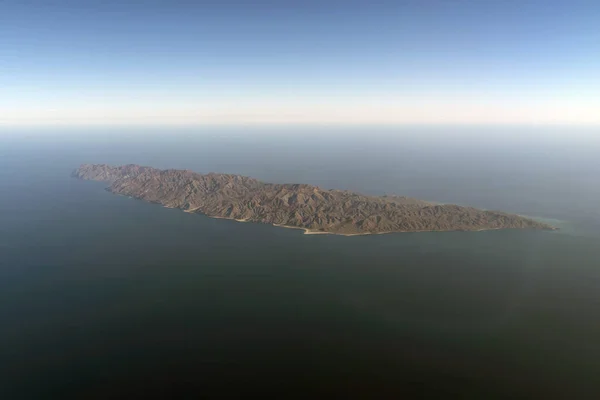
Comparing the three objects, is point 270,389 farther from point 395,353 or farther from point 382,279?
point 382,279

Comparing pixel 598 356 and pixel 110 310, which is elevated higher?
pixel 598 356

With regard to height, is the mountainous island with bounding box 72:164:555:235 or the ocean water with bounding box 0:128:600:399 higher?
the mountainous island with bounding box 72:164:555:235

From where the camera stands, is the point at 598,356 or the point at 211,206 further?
the point at 211,206

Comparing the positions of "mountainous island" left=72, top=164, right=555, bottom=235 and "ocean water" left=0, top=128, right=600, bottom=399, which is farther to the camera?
"mountainous island" left=72, top=164, right=555, bottom=235

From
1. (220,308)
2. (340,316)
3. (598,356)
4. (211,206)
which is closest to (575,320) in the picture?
(598,356)

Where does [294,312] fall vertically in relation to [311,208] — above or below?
below

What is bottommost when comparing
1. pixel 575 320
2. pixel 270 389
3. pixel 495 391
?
pixel 270 389

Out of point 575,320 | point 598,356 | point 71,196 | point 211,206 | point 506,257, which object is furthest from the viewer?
point 71,196

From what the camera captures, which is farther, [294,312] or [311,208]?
[311,208]
